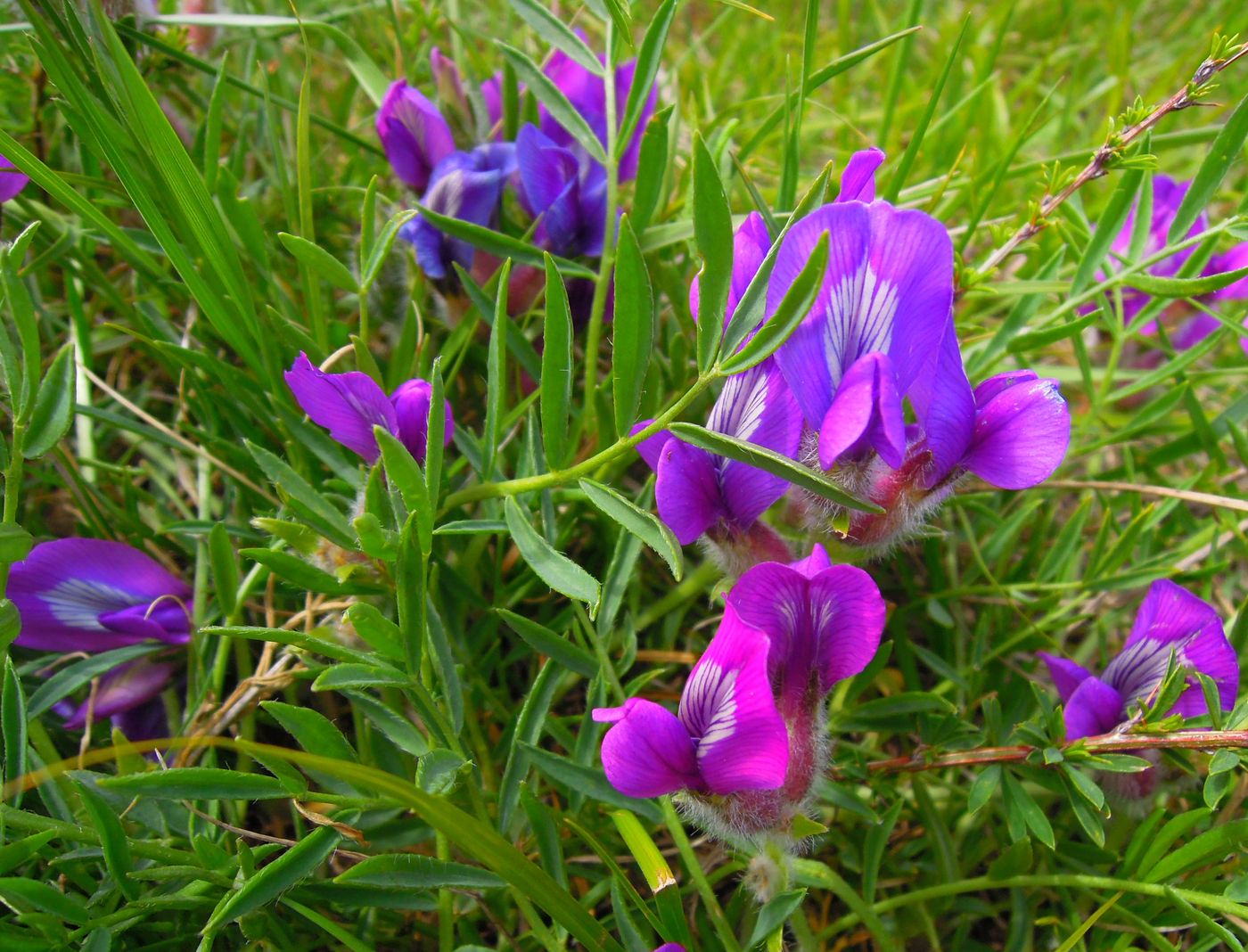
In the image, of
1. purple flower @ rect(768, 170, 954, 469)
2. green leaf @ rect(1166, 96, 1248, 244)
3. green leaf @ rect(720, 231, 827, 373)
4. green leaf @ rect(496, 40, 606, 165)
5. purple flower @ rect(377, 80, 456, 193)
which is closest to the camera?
green leaf @ rect(720, 231, 827, 373)

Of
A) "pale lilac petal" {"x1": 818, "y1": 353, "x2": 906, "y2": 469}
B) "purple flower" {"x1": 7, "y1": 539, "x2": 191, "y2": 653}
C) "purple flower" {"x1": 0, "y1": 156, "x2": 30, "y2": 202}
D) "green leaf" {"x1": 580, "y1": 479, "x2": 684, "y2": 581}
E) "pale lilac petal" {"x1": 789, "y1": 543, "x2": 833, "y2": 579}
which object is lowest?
"purple flower" {"x1": 7, "y1": 539, "x2": 191, "y2": 653}

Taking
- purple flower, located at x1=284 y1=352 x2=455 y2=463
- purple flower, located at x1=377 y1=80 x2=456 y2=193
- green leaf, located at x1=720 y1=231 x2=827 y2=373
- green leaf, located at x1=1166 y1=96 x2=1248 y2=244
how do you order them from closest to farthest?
green leaf, located at x1=720 y1=231 x2=827 y2=373 < purple flower, located at x1=284 y1=352 x2=455 y2=463 < green leaf, located at x1=1166 y1=96 x2=1248 y2=244 < purple flower, located at x1=377 y1=80 x2=456 y2=193

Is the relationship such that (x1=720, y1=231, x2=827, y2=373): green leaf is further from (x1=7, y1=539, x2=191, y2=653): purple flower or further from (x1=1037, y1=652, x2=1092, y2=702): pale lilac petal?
(x1=7, y1=539, x2=191, y2=653): purple flower

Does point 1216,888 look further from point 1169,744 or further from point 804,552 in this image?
point 804,552

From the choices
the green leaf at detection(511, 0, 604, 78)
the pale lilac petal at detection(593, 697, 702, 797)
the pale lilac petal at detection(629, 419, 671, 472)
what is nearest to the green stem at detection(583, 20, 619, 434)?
the green leaf at detection(511, 0, 604, 78)

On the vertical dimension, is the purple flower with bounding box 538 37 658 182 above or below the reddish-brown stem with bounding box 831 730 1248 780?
above

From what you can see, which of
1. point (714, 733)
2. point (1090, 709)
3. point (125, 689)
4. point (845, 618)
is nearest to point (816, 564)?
point (845, 618)
